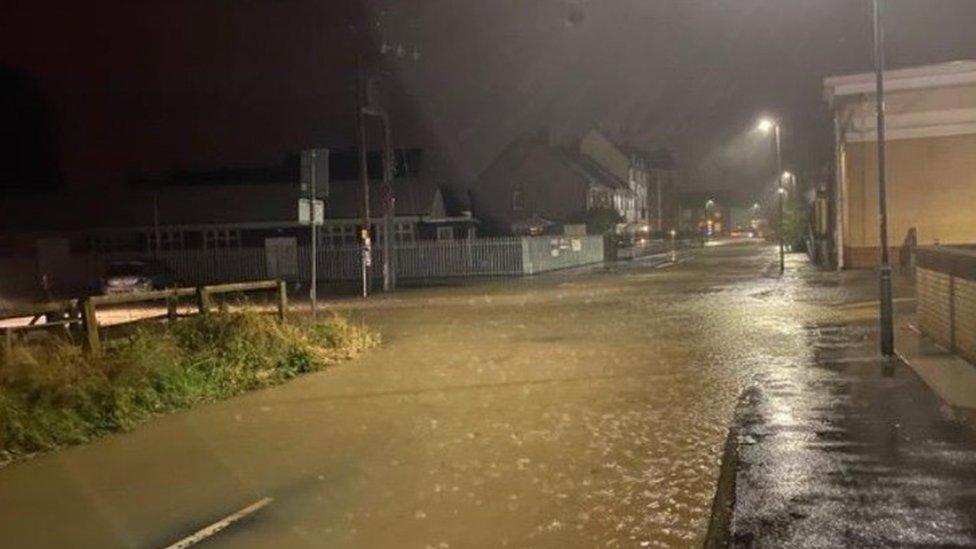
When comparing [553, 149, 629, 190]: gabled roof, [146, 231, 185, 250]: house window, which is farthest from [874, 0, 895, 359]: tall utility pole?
[553, 149, 629, 190]: gabled roof

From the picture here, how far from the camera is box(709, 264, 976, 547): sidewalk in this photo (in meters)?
5.91

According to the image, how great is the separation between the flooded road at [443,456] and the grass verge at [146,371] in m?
0.43

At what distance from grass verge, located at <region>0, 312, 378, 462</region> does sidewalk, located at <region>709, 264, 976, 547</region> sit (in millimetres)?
6525

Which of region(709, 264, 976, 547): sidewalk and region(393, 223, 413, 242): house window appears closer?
region(709, 264, 976, 547): sidewalk

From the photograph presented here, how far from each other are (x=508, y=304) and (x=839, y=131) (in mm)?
16892

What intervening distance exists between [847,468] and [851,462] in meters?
0.20

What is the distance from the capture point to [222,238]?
167 feet

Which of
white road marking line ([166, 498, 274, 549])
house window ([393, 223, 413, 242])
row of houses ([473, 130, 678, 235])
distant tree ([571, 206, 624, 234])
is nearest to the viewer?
white road marking line ([166, 498, 274, 549])

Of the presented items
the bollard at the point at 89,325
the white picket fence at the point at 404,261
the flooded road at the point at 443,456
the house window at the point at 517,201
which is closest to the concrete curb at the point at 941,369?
the flooded road at the point at 443,456

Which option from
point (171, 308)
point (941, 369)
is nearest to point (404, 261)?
point (171, 308)

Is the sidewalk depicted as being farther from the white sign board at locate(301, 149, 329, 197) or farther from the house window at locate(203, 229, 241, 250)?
the house window at locate(203, 229, 241, 250)

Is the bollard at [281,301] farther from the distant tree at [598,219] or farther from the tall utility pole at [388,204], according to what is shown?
the distant tree at [598,219]

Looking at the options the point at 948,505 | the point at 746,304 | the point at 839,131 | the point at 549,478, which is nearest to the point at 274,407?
the point at 549,478

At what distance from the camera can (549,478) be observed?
750 centimetres
